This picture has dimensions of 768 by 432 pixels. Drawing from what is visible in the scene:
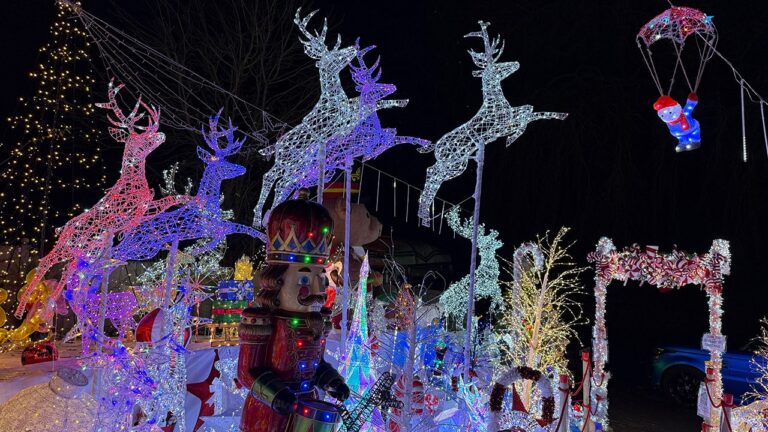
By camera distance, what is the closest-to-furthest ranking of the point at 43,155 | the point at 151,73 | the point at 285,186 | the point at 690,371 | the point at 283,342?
the point at 283,342 < the point at 285,186 < the point at 151,73 < the point at 690,371 < the point at 43,155

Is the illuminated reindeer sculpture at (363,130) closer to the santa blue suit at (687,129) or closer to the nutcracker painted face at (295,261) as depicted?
the santa blue suit at (687,129)

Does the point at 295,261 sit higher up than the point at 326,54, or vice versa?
the point at 326,54

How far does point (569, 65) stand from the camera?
14758mm

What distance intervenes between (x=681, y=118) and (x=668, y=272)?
2485mm

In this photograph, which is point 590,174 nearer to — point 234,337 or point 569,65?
point 569,65

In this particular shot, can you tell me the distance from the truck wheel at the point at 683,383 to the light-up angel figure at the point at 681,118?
5.62 m

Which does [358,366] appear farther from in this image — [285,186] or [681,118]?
[681,118]

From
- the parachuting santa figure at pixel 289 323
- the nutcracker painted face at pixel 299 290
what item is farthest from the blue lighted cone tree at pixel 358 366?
the nutcracker painted face at pixel 299 290

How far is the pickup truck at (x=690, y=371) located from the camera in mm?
9641

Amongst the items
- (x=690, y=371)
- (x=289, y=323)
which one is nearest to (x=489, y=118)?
(x=289, y=323)

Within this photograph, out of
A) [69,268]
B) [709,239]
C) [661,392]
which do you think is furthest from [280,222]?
[709,239]

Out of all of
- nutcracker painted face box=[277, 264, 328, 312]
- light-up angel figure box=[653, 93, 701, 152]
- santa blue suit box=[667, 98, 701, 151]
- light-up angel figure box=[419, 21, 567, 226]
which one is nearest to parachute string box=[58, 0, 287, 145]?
light-up angel figure box=[419, 21, 567, 226]

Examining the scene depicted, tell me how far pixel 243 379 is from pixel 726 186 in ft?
42.4

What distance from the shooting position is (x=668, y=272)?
312 inches
